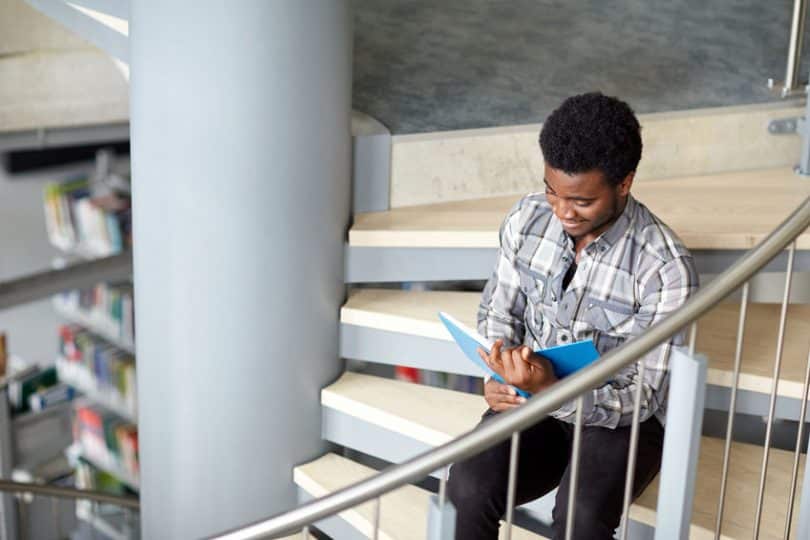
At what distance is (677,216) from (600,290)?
60 centimetres

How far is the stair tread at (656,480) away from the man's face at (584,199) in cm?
60

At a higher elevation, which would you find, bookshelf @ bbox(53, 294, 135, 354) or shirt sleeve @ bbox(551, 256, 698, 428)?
shirt sleeve @ bbox(551, 256, 698, 428)

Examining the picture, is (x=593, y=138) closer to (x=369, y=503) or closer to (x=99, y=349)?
(x=369, y=503)

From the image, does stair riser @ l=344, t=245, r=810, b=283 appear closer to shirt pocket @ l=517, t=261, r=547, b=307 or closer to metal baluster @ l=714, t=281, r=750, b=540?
shirt pocket @ l=517, t=261, r=547, b=307

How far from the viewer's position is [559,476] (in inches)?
85.8

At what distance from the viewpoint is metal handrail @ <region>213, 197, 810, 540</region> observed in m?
1.71

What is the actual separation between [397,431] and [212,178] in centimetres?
76

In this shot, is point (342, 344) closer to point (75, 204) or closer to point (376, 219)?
point (376, 219)

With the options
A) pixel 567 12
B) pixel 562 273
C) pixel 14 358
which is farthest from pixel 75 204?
pixel 562 273

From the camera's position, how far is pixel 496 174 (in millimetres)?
2898

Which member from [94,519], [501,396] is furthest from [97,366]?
[501,396]

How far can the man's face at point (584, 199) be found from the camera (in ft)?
6.56

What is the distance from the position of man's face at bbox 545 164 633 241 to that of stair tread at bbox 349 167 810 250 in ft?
1.55

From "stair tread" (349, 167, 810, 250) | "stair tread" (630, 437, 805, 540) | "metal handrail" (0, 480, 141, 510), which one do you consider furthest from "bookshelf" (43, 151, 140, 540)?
"stair tread" (630, 437, 805, 540)
